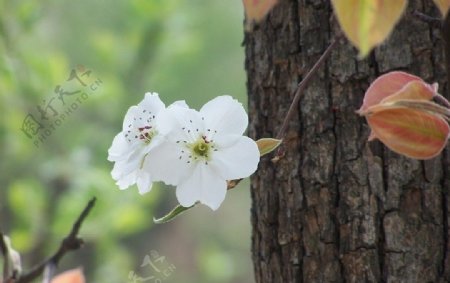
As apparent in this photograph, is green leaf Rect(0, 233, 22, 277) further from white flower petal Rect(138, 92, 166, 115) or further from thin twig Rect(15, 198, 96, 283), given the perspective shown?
white flower petal Rect(138, 92, 166, 115)

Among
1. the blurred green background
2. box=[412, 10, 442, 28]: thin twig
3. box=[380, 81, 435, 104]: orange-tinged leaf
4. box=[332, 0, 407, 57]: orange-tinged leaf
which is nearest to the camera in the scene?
box=[332, 0, 407, 57]: orange-tinged leaf

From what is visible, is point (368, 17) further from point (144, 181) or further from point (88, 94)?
point (88, 94)

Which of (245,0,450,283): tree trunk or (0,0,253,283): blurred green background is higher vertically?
(0,0,253,283): blurred green background

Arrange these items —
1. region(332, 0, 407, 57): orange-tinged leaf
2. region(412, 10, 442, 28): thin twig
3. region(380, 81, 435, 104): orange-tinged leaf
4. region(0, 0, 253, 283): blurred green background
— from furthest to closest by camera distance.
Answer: region(0, 0, 253, 283): blurred green background, region(412, 10, 442, 28): thin twig, region(380, 81, 435, 104): orange-tinged leaf, region(332, 0, 407, 57): orange-tinged leaf

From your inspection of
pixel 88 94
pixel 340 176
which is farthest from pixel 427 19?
pixel 88 94

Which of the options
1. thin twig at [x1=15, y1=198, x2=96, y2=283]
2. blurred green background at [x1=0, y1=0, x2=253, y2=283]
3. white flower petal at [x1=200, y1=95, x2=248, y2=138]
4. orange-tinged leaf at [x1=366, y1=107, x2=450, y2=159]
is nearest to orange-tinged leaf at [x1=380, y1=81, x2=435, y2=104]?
orange-tinged leaf at [x1=366, y1=107, x2=450, y2=159]

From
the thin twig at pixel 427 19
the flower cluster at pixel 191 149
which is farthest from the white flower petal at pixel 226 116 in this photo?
the thin twig at pixel 427 19

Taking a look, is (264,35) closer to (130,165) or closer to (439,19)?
(439,19)
